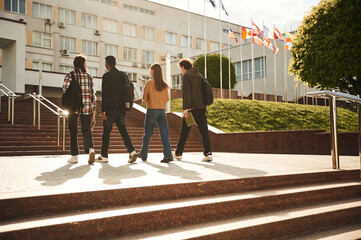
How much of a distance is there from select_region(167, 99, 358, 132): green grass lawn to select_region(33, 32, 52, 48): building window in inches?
784

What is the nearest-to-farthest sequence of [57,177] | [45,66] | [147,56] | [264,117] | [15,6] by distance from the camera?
[57,177] → [264,117] → [15,6] → [45,66] → [147,56]

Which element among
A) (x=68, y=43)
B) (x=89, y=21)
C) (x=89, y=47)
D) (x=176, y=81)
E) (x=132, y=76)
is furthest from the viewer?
(x=176, y=81)

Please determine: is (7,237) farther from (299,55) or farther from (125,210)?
(299,55)

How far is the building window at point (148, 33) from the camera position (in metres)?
40.8

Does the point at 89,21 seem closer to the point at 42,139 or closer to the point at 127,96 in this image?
the point at 42,139

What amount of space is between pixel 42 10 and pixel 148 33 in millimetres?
12429

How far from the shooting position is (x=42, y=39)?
32.6 meters

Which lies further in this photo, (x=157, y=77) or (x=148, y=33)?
(x=148, y=33)

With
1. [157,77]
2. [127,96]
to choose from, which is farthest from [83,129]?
[157,77]

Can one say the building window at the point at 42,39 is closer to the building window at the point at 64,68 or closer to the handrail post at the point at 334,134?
the building window at the point at 64,68

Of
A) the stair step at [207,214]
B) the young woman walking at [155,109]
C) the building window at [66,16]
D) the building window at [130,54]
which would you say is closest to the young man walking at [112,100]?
the young woman walking at [155,109]

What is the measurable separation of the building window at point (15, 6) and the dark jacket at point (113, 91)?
30.0m

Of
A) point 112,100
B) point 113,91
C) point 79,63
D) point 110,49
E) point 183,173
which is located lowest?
point 183,173

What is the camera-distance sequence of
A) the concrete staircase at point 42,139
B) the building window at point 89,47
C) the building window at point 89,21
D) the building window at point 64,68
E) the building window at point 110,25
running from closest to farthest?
the concrete staircase at point 42,139
the building window at point 64,68
the building window at point 89,47
the building window at point 89,21
the building window at point 110,25
